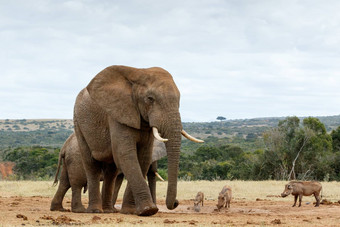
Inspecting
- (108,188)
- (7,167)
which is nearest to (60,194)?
(108,188)

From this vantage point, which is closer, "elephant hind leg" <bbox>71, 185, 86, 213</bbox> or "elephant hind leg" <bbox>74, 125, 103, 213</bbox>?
"elephant hind leg" <bbox>74, 125, 103, 213</bbox>

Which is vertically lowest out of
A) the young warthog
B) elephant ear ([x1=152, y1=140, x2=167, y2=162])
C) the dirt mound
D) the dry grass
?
the dirt mound

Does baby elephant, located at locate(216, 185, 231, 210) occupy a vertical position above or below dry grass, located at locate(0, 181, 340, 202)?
above

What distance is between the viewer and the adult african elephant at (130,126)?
9.76 metres

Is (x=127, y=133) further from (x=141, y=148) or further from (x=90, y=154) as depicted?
(x=90, y=154)

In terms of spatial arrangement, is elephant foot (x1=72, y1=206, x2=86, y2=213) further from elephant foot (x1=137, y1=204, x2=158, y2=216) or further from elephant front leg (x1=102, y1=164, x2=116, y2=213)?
elephant foot (x1=137, y1=204, x2=158, y2=216)

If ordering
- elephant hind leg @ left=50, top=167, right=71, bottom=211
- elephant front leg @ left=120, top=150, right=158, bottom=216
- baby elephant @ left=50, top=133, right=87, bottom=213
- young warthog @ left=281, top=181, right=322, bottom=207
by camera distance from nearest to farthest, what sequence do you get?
elephant front leg @ left=120, top=150, right=158, bottom=216 → baby elephant @ left=50, top=133, right=87, bottom=213 → elephant hind leg @ left=50, top=167, right=71, bottom=211 → young warthog @ left=281, top=181, right=322, bottom=207

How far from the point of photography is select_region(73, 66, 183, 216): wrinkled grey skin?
32.0 ft

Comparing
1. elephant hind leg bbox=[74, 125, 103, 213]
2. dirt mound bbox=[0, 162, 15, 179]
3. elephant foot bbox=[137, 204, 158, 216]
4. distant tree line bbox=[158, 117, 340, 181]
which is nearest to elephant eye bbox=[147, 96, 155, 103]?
elephant foot bbox=[137, 204, 158, 216]

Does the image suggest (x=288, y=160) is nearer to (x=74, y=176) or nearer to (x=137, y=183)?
(x=74, y=176)

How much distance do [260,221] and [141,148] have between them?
268 centimetres

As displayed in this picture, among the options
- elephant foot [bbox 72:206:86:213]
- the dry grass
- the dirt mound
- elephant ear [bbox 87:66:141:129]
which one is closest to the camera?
elephant ear [bbox 87:66:141:129]

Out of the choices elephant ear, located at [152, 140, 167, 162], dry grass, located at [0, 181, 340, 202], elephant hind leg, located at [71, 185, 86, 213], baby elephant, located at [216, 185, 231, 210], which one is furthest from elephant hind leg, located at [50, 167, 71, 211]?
dry grass, located at [0, 181, 340, 202]

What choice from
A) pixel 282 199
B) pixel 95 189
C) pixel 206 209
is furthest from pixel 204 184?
pixel 95 189
